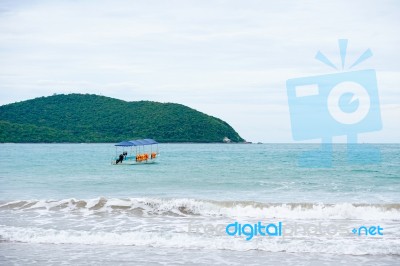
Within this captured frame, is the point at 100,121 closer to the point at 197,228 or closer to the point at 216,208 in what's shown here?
the point at 216,208

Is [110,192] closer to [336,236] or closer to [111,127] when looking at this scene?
[336,236]

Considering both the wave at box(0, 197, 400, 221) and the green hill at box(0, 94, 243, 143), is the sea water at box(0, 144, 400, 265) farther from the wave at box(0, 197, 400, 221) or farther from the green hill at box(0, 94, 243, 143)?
the green hill at box(0, 94, 243, 143)

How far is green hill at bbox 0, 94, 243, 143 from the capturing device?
131 m

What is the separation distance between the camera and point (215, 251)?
11.5 metres

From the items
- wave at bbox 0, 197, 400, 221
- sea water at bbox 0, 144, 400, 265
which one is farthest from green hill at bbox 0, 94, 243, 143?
wave at bbox 0, 197, 400, 221

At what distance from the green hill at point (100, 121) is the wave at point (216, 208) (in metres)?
105

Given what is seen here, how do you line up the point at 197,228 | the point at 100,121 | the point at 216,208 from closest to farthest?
the point at 197,228, the point at 216,208, the point at 100,121

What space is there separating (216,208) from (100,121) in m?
123

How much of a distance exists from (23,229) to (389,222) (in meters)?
11.9

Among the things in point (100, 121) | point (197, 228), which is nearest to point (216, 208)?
point (197, 228)

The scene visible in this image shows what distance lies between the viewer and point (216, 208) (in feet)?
61.5

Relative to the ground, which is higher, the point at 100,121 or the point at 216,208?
the point at 100,121

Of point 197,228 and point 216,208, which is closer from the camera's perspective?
point 197,228

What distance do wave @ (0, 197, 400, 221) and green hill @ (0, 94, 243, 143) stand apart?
4144 inches
